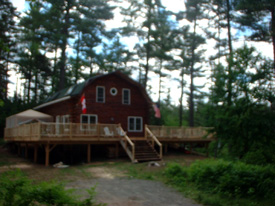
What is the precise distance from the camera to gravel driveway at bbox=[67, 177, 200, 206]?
8.70m

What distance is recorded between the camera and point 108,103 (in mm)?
23703

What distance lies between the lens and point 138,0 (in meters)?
33.5

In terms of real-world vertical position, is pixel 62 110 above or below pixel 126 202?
above

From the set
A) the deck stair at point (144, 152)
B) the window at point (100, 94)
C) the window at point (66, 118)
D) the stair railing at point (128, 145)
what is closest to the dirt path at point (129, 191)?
the stair railing at point (128, 145)

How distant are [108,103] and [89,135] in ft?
18.2

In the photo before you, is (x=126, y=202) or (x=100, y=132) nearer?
(x=126, y=202)

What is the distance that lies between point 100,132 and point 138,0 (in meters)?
20.4

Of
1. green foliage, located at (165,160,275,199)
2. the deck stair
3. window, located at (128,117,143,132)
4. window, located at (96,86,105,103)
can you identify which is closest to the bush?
green foliage, located at (165,160,275,199)

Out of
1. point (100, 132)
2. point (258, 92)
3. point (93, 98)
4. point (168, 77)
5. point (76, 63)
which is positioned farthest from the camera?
point (168, 77)

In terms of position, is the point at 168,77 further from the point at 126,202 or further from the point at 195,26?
the point at 126,202

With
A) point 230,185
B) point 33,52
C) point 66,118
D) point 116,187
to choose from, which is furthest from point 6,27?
point 230,185

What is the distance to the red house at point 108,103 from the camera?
2253 cm

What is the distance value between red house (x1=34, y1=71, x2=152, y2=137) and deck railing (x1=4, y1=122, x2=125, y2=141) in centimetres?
348

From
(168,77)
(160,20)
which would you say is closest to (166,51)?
(160,20)
